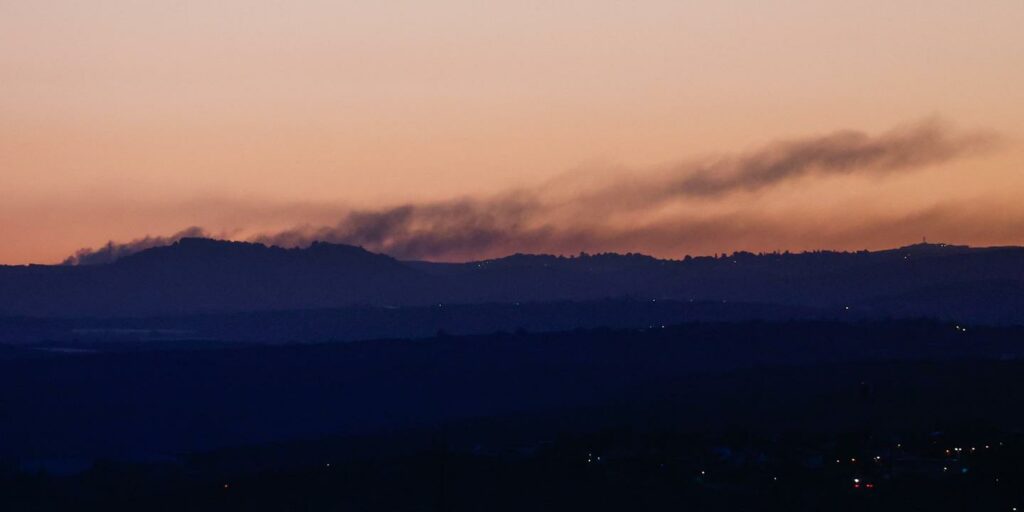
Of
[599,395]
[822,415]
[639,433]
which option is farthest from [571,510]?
[599,395]

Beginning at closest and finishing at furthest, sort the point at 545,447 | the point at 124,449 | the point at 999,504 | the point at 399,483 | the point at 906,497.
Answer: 1. the point at 999,504
2. the point at 906,497
3. the point at 399,483
4. the point at 545,447
5. the point at 124,449

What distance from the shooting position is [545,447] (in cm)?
9438

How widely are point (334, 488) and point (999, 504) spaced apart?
96.4 ft

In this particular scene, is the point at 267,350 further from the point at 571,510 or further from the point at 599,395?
the point at 571,510

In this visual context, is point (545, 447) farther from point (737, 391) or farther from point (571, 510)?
point (737, 391)

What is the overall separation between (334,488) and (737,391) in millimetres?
54101

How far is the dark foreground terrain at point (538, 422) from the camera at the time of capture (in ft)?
252

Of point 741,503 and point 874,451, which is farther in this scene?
point 874,451

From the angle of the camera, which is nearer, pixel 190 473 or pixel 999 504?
pixel 999 504

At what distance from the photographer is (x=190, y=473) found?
9688cm

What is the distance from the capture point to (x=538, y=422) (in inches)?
4621

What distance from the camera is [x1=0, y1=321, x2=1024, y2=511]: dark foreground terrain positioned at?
252 feet

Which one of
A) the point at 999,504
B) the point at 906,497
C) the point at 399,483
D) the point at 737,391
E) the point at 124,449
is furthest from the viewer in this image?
the point at 737,391

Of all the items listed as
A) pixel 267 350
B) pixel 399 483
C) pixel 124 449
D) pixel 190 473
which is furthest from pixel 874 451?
pixel 267 350
